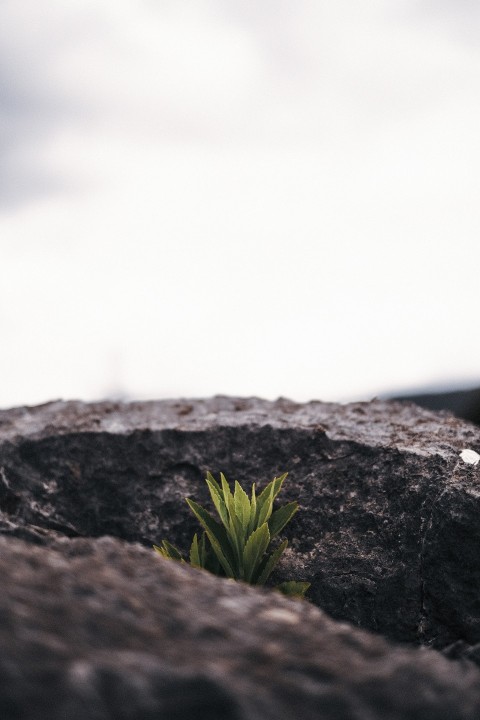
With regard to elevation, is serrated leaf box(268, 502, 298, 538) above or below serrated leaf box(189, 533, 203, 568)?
above

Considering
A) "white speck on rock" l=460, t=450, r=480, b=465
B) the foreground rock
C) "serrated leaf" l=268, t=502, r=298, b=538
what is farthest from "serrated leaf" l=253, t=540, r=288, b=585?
the foreground rock

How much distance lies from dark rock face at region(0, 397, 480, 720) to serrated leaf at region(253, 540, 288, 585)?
0.14 meters

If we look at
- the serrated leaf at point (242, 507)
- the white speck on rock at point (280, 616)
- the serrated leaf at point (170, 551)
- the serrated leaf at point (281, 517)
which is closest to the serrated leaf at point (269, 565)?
the serrated leaf at point (281, 517)

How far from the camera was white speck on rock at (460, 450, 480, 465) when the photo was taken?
4.58 metres

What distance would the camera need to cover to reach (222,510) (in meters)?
4.27

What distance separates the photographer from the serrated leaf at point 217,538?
4176 mm

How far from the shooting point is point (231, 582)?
2674 mm

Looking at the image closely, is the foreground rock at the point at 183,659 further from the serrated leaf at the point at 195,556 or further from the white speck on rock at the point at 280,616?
the serrated leaf at the point at 195,556

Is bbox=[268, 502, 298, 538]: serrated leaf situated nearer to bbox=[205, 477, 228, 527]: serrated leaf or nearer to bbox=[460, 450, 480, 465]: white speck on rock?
bbox=[205, 477, 228, 527]: serrated leaf

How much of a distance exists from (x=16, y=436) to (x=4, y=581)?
11.5 ft

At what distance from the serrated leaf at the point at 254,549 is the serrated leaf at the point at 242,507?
12 cm

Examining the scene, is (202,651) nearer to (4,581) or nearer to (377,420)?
(4,581)

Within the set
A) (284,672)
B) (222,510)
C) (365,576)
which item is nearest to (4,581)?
(284,672)

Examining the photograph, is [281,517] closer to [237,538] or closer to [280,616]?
[237,538]
